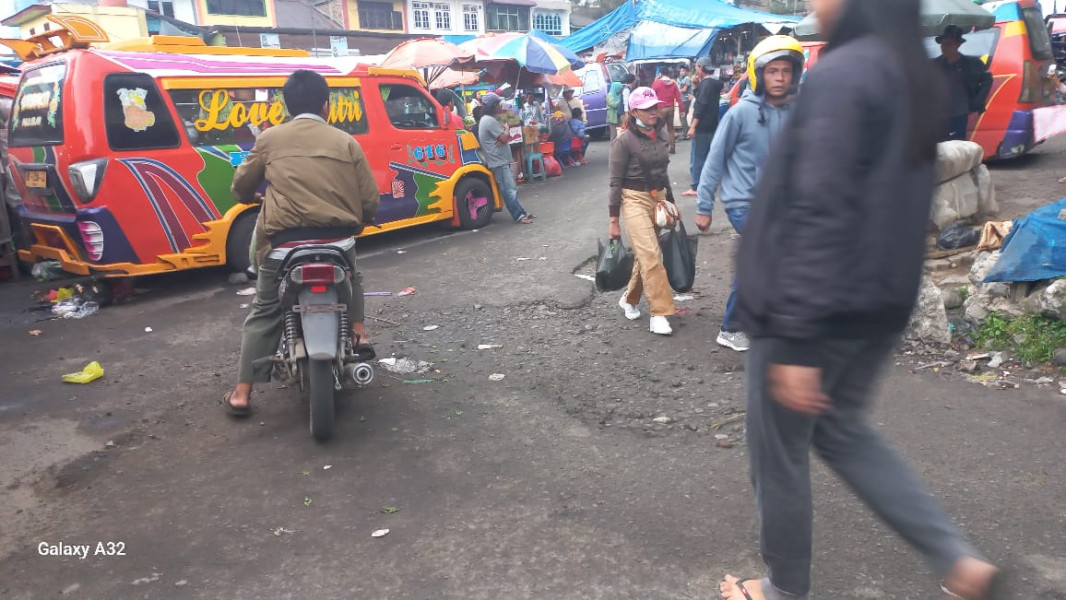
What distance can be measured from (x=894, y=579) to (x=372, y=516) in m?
1.99

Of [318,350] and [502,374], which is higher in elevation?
[318,350]

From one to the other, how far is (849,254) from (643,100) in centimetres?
359

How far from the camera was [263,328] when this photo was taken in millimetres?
4184

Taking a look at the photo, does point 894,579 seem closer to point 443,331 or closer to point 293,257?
point 293,257

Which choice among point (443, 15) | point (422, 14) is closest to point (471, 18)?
point (443, 15)

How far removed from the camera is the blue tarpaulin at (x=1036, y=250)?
4.54 metres

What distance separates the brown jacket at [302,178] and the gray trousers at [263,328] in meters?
0.23

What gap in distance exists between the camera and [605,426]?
3953 millimetres

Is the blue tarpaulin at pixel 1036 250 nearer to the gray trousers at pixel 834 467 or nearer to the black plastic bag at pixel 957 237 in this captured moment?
the black plastic bag at pixel 957 237

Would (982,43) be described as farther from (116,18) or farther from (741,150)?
(116,18)

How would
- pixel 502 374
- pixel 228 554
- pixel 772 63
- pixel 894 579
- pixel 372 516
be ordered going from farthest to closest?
pixel 502 374
pixel 772 63
pixel 372 516
pixel 228 554
pixel 894 579

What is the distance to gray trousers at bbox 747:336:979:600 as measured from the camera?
2053mm

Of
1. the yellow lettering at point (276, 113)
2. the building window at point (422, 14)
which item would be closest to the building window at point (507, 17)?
the building window at point (422, 14)

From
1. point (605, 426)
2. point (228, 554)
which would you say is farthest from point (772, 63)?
point (228, 554)
